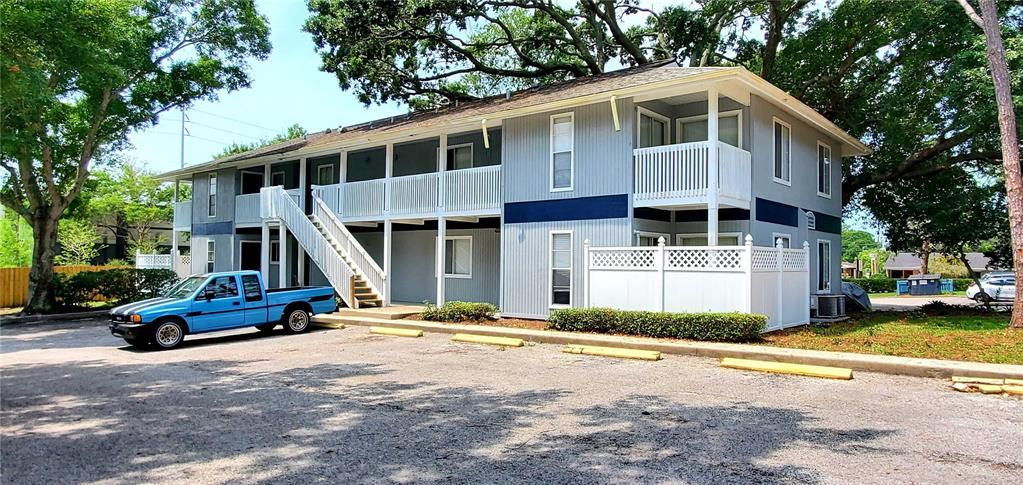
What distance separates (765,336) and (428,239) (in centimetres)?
1213

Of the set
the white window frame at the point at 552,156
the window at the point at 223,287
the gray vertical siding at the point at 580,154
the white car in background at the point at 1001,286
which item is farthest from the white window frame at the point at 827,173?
the window at the point at 223,287

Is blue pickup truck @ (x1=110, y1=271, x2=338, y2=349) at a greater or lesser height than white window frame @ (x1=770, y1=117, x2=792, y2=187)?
lesser

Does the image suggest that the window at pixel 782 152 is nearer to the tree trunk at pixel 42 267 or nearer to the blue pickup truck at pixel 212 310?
the blue pickup truck at pixel 212 310

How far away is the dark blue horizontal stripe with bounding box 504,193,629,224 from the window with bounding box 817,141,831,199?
27.0ft

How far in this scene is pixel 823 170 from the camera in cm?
2019

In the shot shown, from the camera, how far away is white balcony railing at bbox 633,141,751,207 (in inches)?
548

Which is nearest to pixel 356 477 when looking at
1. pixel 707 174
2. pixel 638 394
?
pixel 638 394

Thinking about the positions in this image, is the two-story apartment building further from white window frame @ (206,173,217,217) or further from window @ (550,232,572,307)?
white window frame @ (206,173,217,217)

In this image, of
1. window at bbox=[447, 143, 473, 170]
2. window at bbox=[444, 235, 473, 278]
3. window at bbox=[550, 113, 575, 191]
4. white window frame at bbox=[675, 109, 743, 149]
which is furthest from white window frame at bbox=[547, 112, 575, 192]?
window at bbox=[444, 235, 473, 278]

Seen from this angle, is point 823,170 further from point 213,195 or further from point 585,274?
point 213,195

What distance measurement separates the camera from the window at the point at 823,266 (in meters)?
19.2

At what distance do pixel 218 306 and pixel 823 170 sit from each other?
17.6 m

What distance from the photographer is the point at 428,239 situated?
21.9m

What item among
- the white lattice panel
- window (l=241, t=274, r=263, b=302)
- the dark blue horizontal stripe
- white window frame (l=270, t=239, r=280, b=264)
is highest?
the dark blue horizontal stripe
